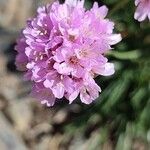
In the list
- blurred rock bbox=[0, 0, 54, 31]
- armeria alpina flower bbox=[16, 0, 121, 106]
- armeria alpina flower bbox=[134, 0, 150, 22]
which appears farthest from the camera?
blurred rock bbox=[0, 0, 54, 31]

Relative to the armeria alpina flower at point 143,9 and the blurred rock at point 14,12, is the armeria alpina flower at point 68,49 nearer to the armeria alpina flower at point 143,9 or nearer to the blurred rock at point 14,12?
the armeria alpina flower at point 143,9

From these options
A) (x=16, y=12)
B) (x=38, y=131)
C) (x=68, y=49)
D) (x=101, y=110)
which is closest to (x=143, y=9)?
(x=68, y=49)

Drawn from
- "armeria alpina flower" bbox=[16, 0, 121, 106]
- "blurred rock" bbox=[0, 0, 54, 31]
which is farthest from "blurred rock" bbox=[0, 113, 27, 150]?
"armeria alpina flower" bbox=[16, 0, 121, 106]

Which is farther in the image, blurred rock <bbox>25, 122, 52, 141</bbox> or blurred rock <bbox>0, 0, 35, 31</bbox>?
blurred rock <bbox>0, 0, 35, 31</bbox>

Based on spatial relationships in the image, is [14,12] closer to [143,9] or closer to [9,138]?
[9,138]

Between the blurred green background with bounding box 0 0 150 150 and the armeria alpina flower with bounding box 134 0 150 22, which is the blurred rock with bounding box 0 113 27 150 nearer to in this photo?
the blurred green background with bounding box 0 0 150 150

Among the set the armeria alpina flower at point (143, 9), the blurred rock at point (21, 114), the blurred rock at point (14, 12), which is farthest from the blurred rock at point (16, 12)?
the armeria alpina flower at point (143, 9)
